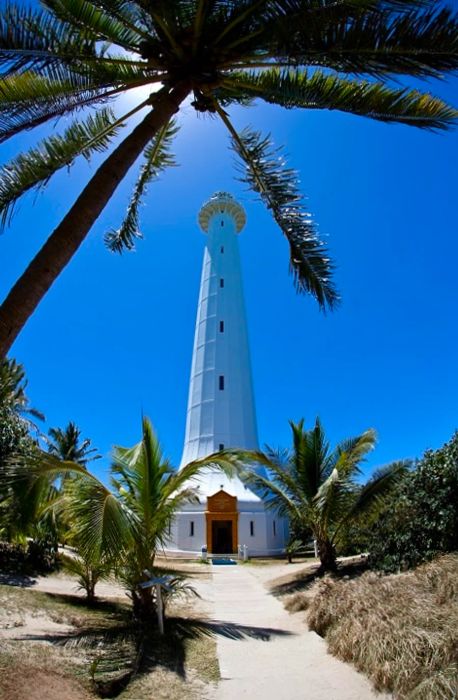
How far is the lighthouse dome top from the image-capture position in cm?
3462

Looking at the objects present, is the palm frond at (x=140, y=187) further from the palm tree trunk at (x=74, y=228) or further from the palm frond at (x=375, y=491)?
the palm frond at (x=375, y=491)

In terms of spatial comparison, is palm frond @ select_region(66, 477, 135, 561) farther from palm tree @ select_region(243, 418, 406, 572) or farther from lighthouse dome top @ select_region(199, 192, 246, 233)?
lighthouse dome top @ select_region(199, 192, 246, 233)

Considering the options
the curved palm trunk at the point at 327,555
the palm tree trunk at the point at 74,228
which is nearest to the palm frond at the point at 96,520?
the palm tree trunk at the point at 74,228

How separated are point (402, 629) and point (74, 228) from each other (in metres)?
5.56

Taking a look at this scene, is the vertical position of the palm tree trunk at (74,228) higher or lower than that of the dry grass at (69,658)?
higher

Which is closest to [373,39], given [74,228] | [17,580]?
[74,228]

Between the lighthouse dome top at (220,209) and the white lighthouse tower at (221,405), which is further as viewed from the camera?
the lighthouse dome top at (220,209)

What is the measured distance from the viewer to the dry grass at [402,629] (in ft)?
13.6

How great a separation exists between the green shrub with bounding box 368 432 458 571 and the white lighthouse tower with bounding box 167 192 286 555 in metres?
13.8

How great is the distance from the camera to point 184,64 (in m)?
5.44

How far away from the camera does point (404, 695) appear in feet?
13.3

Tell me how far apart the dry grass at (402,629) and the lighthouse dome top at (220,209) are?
31.0m

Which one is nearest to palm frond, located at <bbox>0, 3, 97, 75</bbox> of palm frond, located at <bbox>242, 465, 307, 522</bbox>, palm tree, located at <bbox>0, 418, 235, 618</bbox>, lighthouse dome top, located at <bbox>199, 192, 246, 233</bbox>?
palm tree, located at <bbox>0, 418, 235, 618</bbox>

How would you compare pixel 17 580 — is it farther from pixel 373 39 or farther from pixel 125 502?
pixel 373 39
